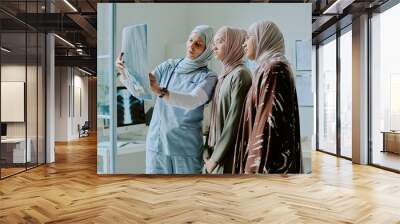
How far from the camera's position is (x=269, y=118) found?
557 centimetres

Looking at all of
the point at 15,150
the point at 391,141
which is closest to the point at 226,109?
the point at 391,141

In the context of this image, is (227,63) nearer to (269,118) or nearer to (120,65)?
(269,118)

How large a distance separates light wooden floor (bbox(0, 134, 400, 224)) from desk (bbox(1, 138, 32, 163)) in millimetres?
420

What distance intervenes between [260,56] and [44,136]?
5.15 meters

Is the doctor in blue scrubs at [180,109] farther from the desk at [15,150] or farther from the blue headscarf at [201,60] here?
the desk at [15,150]

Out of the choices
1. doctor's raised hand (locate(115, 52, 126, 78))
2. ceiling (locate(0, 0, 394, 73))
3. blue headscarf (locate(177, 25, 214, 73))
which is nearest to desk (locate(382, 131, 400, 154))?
ceiling (locate(0, 0, 394, 73))

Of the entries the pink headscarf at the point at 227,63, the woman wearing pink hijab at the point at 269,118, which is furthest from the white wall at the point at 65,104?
the woman wearing pink hijab at the point at 269,118

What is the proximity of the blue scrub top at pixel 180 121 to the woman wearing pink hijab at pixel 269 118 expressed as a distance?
0.63 m

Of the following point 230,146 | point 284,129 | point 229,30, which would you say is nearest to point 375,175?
point 284,129

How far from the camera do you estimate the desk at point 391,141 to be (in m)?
7.05

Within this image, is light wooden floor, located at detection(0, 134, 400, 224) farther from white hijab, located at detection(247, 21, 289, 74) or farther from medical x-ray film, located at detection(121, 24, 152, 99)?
white hijab, located at detection(247, 21, 289, 74)

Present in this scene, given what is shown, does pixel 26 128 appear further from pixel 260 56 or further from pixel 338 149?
pixel 338 149

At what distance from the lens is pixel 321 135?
35.9 ft

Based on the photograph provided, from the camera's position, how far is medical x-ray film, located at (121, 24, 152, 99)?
585 centimetres
